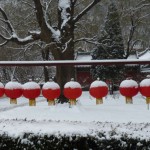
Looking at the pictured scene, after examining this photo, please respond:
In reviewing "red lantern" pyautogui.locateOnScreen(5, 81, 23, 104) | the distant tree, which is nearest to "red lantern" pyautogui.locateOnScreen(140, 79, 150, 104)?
"red lantern" pyautogui.locateOnScreen(5, 81, 23, 104)

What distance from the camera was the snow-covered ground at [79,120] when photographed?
3615mm

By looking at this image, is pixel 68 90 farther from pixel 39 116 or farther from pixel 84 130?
pixel 84 130

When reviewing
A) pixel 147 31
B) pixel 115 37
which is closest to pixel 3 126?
pixel 115 37

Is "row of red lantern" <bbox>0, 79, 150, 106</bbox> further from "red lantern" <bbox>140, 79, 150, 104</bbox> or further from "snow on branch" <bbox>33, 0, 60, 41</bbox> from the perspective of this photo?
"snow on branch" <bbox>33, 0, 60, 41</bbox>

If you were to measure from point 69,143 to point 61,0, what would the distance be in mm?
Result: 11985

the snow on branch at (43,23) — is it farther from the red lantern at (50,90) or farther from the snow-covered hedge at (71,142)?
the snow-covered hedge at (71,142)

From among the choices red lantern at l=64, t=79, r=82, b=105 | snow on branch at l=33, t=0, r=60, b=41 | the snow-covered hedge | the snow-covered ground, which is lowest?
the snow-covered hedge

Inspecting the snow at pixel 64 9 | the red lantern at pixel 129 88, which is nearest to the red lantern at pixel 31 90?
the red lantern at pixel 129 88

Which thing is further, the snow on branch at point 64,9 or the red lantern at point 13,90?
the snow on branch at point 64,9

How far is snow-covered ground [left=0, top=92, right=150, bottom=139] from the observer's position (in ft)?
11.9

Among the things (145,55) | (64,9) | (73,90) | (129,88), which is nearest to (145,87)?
(129,88)

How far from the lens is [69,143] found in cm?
358

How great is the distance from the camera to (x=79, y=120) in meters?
4.21

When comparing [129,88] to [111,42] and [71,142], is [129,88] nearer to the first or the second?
[71,142]
